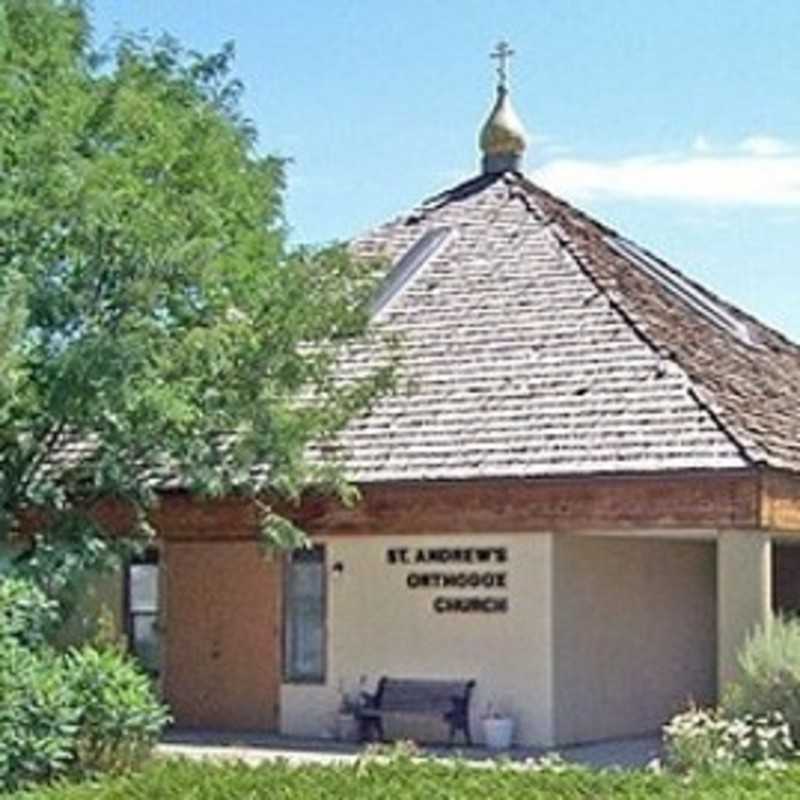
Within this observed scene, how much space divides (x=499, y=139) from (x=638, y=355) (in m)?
7.22

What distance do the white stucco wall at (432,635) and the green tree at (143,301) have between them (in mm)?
1267

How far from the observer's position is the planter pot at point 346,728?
2136cm

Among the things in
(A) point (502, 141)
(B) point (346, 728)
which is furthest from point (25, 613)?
(A) point (502, 141)

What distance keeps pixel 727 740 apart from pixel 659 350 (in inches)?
241

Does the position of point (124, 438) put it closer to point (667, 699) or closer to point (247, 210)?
point (247, 210)

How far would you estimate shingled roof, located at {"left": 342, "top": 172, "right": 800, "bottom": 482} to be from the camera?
→ 2017 cm

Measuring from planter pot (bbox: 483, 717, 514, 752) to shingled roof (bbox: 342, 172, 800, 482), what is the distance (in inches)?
104

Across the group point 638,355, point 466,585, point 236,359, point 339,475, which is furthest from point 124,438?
point 638,355

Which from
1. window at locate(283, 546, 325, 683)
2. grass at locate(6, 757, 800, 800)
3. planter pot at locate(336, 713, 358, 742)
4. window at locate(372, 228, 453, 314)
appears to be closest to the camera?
grass at locate(6, 757, 800, 800)

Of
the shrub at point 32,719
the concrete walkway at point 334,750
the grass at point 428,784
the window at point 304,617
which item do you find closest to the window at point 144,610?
the concrete walkway at point 334,750

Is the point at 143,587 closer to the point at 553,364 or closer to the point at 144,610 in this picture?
the point at 144,610

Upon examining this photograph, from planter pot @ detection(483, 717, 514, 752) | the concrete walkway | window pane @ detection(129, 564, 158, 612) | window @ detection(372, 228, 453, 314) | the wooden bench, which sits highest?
window @ detection(372, 228, 453, 314)

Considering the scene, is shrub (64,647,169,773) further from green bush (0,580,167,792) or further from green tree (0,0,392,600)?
green tree (0,0,392,600)

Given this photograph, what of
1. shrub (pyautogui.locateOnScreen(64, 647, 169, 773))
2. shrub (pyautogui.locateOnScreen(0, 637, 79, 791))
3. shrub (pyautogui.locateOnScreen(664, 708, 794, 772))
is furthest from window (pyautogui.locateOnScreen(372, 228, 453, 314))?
shrub (pyautogui.locateOnScreen(0, 637, 79, 791))
